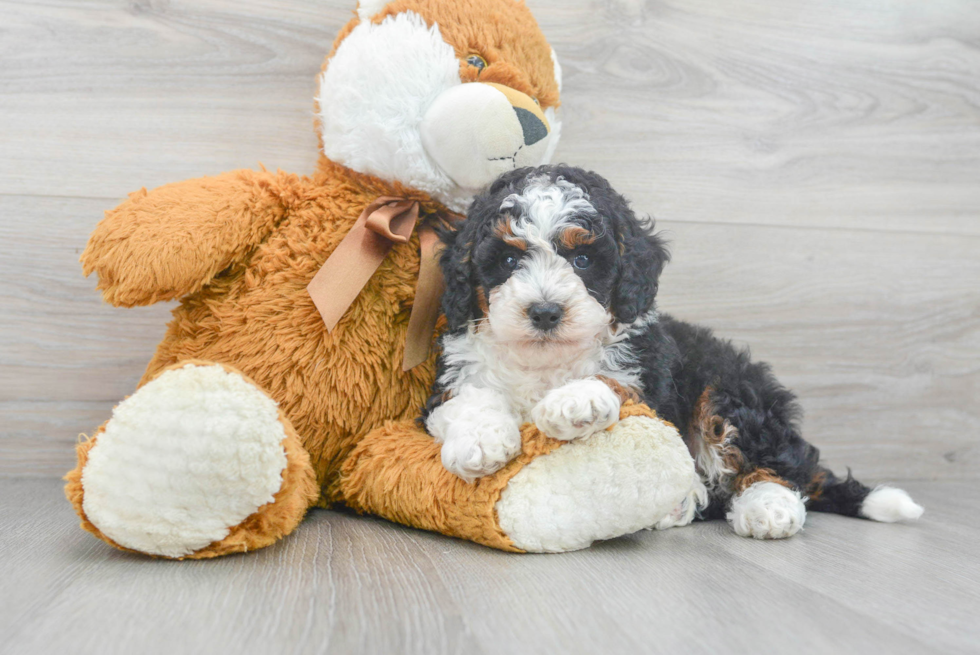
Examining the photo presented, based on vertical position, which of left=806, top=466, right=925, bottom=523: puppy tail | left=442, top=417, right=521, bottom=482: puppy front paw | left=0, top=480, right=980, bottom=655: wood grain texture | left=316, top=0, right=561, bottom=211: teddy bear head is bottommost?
left=0, top=480, right=980, bottom=655: wood grain texture

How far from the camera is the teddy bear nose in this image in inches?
57.4

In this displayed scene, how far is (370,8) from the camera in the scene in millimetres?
1541

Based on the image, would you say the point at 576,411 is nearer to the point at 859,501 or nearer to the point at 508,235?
the point at 508,235

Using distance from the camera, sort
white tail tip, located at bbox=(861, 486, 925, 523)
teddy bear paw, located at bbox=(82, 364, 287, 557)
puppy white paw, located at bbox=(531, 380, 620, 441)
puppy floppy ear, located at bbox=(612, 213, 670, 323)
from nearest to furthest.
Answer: teddy bear paw, located at bbox=(82, 364, 287, 557) → puppy white paw, located at bbox=(531, 380, 620, 441) → puppy floppy ear, located at bbox=(612, 213, 670, 323) → white tail tip, located at bbox=(861, 486, 925, 523)

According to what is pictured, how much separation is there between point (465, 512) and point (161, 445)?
511mm

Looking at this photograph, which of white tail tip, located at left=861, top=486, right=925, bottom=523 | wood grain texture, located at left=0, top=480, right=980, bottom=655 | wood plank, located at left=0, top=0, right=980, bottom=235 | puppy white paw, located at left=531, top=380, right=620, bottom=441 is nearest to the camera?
wood grain texture, located at left=0, top=480, right=980, bottom=655

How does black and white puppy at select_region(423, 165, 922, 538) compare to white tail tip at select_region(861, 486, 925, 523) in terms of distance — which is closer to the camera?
black and white puppy at select_region(423, 165, 922, 538)

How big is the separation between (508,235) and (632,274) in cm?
25

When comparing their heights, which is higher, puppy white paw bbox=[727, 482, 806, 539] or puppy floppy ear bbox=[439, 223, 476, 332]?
puppy floppy ear bbox=[439, 223, 476, 332]

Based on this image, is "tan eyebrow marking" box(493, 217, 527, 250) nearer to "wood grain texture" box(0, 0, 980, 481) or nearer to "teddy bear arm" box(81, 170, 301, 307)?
"teddy bear arm" box(81, 170, 301, 307)

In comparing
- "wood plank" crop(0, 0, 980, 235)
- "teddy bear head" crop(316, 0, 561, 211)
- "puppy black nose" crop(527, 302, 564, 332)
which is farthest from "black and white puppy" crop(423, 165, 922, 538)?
"wood plank" crop(0, 0, 980, 235)

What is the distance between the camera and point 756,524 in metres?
1.46

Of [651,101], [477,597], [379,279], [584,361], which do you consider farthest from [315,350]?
[651,101]

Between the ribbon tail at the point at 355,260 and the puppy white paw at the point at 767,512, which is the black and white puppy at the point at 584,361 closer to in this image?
the puppy white paw at the point at 767,512
